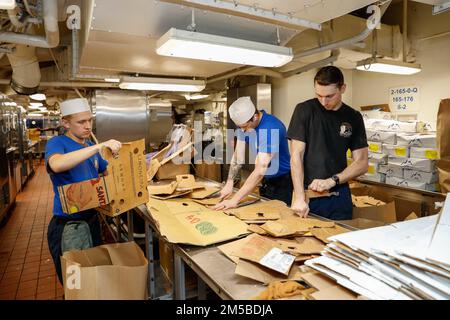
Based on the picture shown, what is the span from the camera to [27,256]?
3674 mm

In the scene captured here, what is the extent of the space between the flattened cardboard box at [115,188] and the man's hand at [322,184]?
1.12m

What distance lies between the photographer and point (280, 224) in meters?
1.63

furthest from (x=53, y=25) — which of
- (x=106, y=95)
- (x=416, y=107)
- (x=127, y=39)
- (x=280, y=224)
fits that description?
(x=416, y=107)

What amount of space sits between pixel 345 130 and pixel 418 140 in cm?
172

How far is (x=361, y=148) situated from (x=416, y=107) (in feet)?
7.96

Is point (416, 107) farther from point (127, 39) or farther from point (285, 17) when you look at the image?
point (127, 39)

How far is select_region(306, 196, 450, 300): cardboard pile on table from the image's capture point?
846mm

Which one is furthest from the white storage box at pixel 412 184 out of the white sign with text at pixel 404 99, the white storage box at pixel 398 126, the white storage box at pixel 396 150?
the white sign with text at pixel 404 99

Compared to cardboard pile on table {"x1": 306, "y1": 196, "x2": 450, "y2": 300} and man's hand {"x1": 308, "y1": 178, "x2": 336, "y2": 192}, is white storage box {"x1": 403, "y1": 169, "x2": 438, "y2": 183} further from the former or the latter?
cardboard pile on table {"x1": 306, "y1": 196, "x2": 450, "y2": 300}

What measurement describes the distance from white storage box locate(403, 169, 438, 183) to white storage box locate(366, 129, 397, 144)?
14.8 inches

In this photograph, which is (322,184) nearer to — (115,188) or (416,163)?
(115,188)

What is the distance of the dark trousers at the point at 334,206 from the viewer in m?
2.06

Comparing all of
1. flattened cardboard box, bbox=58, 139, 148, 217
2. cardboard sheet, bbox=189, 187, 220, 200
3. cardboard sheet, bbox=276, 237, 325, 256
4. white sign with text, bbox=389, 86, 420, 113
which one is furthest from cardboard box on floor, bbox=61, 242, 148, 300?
white sign with text, bbox=389, 86, 420, 113

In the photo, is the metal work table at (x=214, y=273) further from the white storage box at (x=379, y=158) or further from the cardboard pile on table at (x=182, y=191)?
the white storage box at (x=379, y=158)
